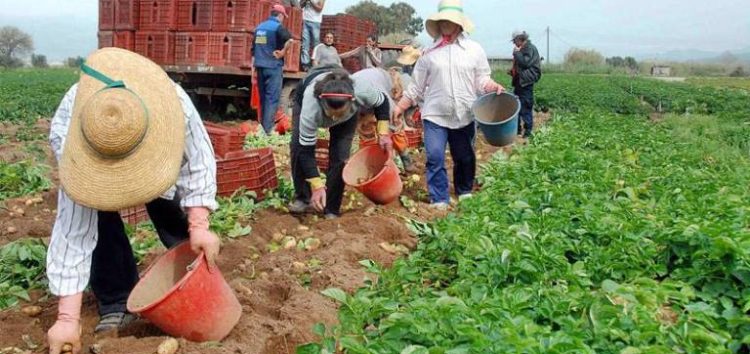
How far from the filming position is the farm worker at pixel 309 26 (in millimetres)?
12109

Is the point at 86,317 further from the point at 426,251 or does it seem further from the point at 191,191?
the point at 426,251

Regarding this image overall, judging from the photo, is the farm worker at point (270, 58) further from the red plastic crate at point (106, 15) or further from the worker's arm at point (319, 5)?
the red plastic crate at point (106, 15)

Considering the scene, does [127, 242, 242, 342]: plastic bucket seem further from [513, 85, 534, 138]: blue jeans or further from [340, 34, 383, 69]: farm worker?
[340, 34, 383, 69]: farm worker

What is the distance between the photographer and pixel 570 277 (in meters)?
3.24

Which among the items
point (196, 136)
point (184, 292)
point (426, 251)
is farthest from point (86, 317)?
point (426, 251)

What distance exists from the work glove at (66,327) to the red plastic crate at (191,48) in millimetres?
8261

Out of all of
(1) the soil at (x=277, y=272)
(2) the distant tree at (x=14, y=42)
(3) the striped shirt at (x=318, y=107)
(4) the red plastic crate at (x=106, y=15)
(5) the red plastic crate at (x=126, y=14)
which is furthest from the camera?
(2) the distant tree at (x=14, y=42)

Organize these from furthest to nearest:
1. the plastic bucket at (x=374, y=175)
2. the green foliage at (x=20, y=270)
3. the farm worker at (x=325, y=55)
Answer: the farm worker at (x=325, y=55) < the plastic bucket at (x=374, y=175) < the green foliage at (x=20, y=270)

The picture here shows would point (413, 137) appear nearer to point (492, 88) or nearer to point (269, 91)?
point (269, 91)

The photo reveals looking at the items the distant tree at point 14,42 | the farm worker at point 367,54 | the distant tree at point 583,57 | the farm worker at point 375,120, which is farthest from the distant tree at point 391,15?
the farm worker at point 375,120

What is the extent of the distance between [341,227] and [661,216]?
2.10 meters

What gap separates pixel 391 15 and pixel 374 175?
207ft

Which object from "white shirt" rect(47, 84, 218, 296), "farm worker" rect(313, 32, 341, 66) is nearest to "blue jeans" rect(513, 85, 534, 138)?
"farm worker" rect(313, 32, 341, 66)

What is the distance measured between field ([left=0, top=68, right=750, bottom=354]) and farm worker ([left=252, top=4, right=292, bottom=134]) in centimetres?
381
